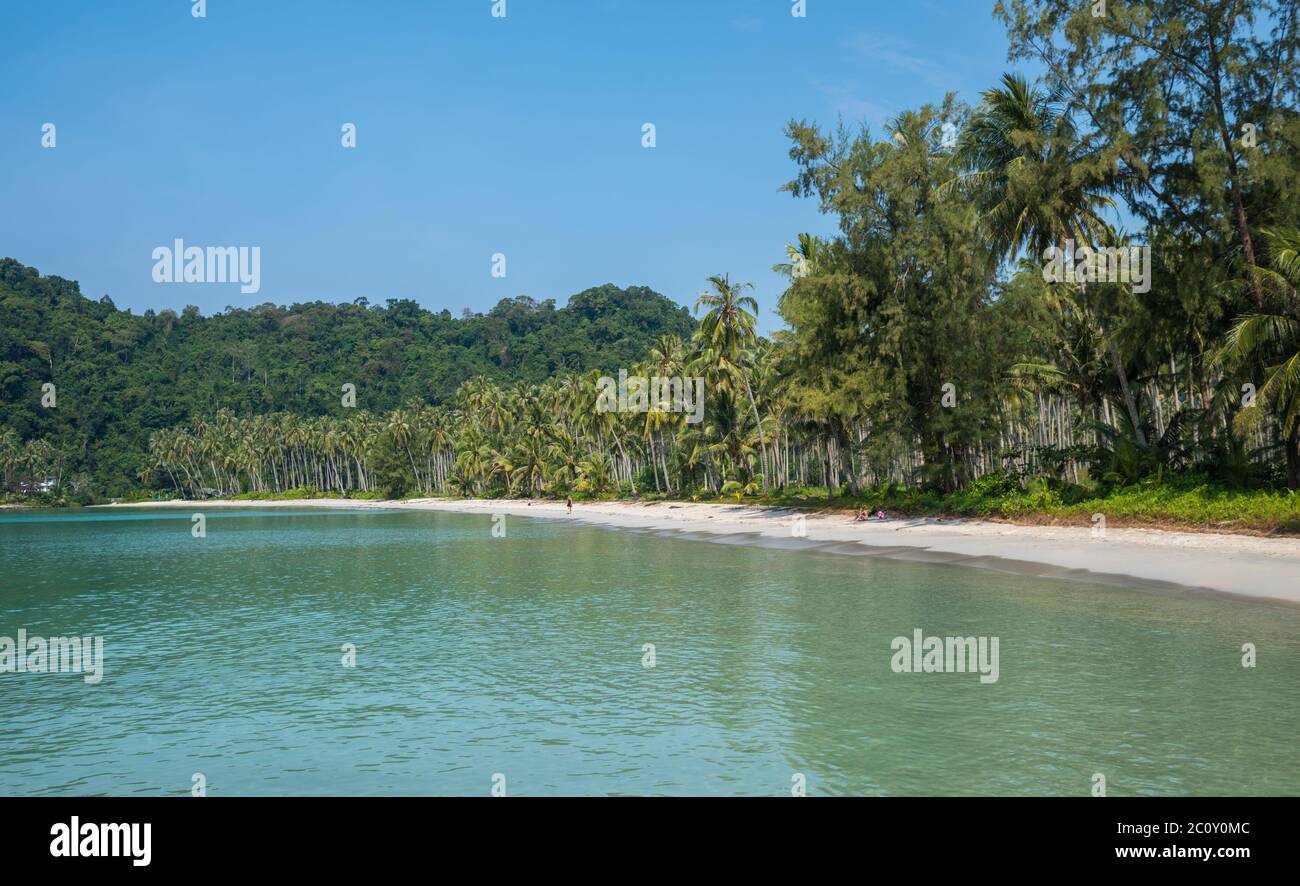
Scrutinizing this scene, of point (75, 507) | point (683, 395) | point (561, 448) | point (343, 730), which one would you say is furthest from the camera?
point (75, 507)

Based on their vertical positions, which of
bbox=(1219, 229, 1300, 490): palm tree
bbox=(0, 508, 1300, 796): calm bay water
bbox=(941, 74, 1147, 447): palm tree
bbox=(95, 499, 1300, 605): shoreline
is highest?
bbox=(941, 74, 1147, 447): palm tree

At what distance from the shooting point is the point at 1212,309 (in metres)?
30.9

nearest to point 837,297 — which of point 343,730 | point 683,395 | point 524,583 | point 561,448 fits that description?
point 524,583

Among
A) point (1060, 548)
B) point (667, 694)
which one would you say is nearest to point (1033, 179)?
point (1060, 548)

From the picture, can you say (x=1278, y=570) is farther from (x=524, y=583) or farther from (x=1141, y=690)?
(x=524, y=583)

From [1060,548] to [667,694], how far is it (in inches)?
800

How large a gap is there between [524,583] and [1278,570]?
2138 cm

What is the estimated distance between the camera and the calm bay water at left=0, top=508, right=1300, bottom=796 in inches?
420

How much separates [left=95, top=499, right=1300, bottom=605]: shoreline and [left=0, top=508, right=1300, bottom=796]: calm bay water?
1.61 m
